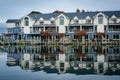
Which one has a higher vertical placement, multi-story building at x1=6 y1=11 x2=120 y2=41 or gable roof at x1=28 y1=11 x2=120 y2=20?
gable roof at x1=28 y1=11 x2=120 y2=20

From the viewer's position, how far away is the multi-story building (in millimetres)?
81812

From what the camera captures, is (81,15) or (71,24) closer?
(71,24)

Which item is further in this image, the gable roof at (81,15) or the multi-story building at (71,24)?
the gable roof at (81,15)

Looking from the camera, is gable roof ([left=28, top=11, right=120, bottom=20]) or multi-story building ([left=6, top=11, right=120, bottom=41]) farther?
gable roof ([left=28, top=11, right=120, bottom=20])

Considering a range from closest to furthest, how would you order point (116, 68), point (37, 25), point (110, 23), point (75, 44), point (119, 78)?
point (119, 78)
point (116, 68)
point (75, 44)
point (110, 23)
point (37, 25)

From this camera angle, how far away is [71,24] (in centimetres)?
8425

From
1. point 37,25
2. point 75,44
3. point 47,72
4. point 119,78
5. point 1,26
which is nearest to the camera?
Answer: point 119,78

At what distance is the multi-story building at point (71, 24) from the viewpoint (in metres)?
81.8

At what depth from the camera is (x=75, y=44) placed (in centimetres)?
7431

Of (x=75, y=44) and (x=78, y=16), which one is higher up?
(x=78, y=16)

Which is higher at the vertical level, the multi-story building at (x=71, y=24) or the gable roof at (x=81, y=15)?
the gable roof at (x=81, y=15)

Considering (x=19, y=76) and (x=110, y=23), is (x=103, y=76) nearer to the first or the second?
(x=19, y=76)

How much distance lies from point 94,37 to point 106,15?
22.3ft

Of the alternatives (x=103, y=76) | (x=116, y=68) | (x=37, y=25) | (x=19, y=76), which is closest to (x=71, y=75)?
(x=103, y=76)
